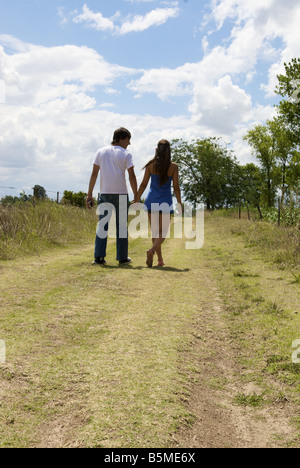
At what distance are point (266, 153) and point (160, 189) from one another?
46.3 m

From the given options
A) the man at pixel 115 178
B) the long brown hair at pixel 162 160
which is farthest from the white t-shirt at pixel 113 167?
the long brown hair at pixel 162 160

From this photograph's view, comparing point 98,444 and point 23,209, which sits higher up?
point 23,209

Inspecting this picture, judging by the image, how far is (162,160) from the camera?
24.4ft

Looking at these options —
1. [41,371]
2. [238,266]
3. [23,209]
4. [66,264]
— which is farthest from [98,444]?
[23,209]

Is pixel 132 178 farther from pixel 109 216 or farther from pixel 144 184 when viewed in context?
pixel 109 216

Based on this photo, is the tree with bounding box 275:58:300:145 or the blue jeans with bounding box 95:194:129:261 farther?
the tree with bounding box 275:58:300:145

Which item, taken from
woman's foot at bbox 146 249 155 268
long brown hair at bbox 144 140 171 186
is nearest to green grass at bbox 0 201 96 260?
woman's foot at bbox 146 249 155 268

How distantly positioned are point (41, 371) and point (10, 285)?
9.70 feet

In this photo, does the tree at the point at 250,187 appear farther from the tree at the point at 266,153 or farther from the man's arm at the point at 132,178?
the man's arm at the point at 132,178

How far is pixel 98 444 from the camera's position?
7.04ft

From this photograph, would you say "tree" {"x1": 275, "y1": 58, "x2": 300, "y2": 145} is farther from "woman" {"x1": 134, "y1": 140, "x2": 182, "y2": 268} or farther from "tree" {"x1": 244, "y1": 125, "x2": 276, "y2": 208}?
"tree" {"x1": 244, "y1": 125, "x2": 276, "y2": 208}

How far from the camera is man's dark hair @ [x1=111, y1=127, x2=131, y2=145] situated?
306 inches
